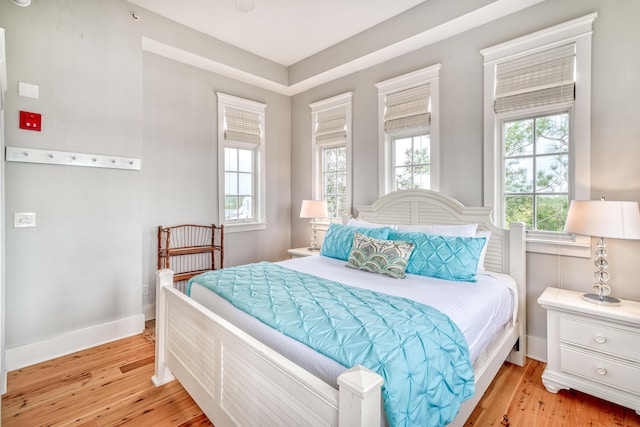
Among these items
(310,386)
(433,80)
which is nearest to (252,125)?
(433,80)

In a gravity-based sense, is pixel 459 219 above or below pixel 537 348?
above

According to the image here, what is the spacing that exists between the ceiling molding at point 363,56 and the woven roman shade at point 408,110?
425mm

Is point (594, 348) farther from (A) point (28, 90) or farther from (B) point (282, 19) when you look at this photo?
(A) point (28, 90)

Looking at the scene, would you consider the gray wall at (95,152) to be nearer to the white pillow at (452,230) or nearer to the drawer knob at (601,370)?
the white pillow at (452,230)

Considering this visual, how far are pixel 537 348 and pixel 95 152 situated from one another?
4.08 m

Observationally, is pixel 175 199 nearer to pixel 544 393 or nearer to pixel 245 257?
pixel 245 257

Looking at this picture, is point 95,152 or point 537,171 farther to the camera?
point 95,152

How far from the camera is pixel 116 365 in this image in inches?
95.0

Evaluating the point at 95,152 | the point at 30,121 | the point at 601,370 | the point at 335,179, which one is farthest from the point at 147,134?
the point at 601,370

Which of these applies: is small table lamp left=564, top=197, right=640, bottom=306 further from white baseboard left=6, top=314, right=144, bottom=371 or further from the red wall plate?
the red wall plate

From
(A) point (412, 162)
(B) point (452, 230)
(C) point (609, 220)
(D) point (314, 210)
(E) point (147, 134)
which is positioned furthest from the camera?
(D) point (314, 210)

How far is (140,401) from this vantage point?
6.52 feet

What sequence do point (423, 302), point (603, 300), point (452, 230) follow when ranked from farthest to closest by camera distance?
point (452, 230) → point (603, 300) → point (423, 302)

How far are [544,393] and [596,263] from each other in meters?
0.96
